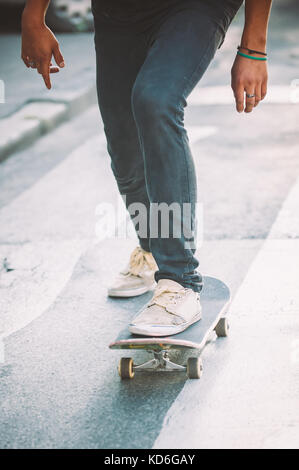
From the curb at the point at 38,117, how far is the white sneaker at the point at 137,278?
309 centimetres

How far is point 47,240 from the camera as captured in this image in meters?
4.09

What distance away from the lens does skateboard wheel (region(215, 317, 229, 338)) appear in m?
2.77

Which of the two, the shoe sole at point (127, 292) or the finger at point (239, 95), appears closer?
the finger at point (239, 95)

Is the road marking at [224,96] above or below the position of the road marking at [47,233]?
below

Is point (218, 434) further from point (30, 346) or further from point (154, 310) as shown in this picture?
point (30, 346)

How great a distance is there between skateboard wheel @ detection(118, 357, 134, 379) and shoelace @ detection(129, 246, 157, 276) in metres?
0.82

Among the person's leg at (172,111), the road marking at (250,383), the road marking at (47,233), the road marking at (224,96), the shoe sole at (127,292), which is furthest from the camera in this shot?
the road marking at (224,96)

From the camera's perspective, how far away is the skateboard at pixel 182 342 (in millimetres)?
2375

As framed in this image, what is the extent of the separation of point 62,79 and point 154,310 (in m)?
6.36

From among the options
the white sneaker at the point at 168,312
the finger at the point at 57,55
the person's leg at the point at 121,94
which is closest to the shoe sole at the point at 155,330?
the white sneaker at the point at 168,312

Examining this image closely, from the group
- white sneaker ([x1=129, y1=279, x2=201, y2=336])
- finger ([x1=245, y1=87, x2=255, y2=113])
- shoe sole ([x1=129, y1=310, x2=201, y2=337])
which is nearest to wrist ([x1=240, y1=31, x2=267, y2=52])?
finger ([x1=245, y1=87, x2=255, y2=113])

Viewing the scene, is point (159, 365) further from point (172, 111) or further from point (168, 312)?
point (172, 111)

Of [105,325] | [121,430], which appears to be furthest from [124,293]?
[121,430]

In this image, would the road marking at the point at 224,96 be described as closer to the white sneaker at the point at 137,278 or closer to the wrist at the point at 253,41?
the white sneaker at the point at 137,278
